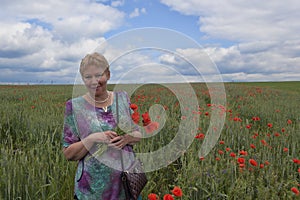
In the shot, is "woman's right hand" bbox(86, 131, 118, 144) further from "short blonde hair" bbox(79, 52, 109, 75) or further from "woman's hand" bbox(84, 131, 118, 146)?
"short blonde hair" bbox(79, 52, 109, 75)

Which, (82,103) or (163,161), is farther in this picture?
(163,161)

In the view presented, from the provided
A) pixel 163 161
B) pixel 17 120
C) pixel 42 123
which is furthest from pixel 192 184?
pixel 17 120

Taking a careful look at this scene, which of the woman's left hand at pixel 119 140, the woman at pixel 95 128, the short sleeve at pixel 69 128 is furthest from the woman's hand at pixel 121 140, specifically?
the short sleeve at pixel 69 128

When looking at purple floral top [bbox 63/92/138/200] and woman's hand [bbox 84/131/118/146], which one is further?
purple floral top [bbox 63/92/138/200]

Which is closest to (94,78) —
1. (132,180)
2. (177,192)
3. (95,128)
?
(95,128)

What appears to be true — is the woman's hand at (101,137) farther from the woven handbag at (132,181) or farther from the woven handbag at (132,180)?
the woven handbag at (132,181)

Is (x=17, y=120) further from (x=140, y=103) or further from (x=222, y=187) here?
(x=222, y=187)

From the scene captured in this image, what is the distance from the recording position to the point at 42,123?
16.0 ft

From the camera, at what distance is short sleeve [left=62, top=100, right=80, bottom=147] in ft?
6.34

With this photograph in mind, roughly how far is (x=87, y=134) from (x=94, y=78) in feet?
1.26

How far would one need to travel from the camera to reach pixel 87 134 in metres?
1.92

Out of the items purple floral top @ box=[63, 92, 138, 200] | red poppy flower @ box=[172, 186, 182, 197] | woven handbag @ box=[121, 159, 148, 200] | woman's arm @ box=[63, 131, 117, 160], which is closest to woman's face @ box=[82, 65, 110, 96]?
purple floral top @ box=[63, 92, 138, 200]

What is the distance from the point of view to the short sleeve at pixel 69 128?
1932mm

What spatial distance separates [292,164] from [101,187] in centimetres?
260
